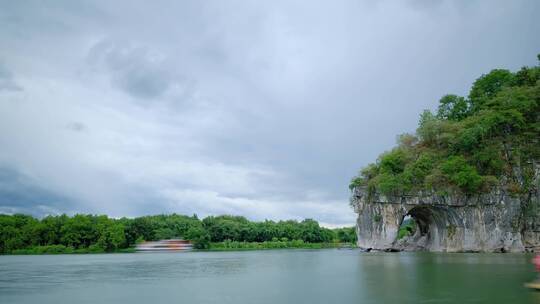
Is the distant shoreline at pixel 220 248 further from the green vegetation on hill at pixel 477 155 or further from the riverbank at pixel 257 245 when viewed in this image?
the green vegetation on hill at pixel 477 155

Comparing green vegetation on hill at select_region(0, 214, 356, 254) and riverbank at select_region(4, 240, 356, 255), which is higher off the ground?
green vegetation on hill at select_region(0, 214, 356, 254)

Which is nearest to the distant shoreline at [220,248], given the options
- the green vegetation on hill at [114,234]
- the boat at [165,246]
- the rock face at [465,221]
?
the green vegetation on hill at [114,234]

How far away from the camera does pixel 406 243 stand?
2630 inches

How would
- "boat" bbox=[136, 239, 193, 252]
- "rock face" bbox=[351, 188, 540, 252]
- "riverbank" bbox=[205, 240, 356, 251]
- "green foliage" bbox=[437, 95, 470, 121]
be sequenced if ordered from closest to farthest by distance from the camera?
"rock face" bbox=[351, 188, 540, 252] < "green foliage" bbox=[437, 95, 470, 121] < "boat" bbox=[136, 239, 193, 252] < "riverbank" bbox=[205, 240, 356, 251]

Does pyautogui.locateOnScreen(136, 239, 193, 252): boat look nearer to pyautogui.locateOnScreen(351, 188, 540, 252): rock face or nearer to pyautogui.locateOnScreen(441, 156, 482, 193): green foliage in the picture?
pyautogui.locateOnScreen(351, 188, 540, 252): rock face

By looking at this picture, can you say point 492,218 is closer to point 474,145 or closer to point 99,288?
point 474,145

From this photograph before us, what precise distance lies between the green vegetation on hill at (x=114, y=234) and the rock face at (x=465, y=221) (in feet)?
139

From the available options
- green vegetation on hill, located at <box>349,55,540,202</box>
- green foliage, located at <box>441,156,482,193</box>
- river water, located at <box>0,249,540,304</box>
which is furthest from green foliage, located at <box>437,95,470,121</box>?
river water, located at <box>0,249,540,304</box>

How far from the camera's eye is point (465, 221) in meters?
52.0

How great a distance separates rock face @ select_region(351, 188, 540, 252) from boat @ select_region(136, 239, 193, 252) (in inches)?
1644

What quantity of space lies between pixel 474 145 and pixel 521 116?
6053 millimetres

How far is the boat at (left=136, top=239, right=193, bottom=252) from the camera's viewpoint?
271 ft

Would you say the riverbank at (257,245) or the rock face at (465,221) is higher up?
the rock face at (465,221)

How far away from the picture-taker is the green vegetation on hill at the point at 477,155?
167 feet
